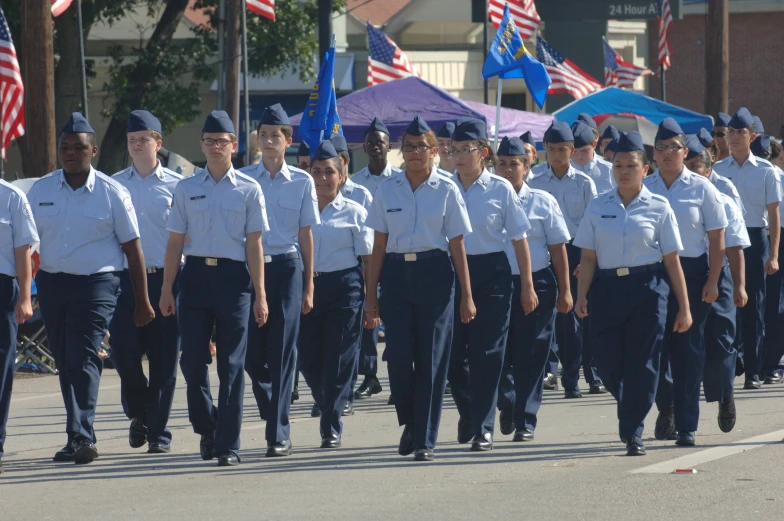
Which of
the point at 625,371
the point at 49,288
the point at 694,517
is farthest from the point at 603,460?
the point at 49,288

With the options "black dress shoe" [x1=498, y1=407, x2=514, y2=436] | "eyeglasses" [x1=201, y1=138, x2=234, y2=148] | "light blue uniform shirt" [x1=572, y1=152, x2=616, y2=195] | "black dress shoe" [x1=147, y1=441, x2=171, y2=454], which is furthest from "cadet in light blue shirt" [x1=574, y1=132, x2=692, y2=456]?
"light blue uniform shirt" [x1=572, y1=152, x2=616, y2=195]

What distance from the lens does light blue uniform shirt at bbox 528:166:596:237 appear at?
40.3ft

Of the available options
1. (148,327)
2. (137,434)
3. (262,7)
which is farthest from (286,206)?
(262,7)

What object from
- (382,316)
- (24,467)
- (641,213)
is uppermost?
(641,213)

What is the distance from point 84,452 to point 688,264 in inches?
157

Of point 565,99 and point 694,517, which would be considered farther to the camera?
point 565,99

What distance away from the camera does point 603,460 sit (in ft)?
28.6

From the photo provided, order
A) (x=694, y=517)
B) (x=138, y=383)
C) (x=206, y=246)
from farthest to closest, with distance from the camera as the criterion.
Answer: (x=138, y=383)
(x=206, y=246)
(x=694, y=517)

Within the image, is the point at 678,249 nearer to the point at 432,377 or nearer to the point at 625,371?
the point at 625,371

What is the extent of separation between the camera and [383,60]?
24.0 meters

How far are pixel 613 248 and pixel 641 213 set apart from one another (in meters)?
0.27

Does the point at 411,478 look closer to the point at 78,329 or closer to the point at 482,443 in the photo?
the point at 482,443

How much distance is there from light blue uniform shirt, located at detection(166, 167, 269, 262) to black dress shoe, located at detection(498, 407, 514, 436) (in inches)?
90.5

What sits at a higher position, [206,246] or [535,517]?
[206,246]
